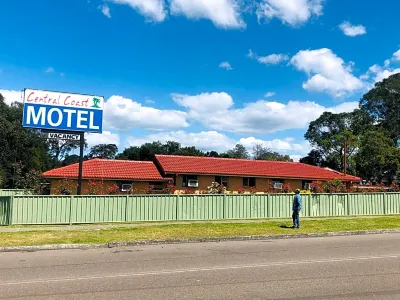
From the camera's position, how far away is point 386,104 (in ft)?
219

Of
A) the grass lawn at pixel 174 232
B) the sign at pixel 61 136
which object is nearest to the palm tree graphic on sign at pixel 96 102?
the sign at pixel 61 136

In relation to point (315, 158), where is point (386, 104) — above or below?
above

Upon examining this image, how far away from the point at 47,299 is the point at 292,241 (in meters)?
9.23

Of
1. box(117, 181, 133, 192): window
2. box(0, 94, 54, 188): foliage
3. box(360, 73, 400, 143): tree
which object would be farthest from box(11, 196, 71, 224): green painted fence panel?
box(360, 73, 400, 143): tree

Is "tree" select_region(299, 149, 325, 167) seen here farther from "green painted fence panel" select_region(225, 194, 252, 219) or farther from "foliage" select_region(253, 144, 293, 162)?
"green painted fence panel" select_region(225, 194, 252, 219)

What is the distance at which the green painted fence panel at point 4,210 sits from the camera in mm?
16484

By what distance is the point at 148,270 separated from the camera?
8.35 metres

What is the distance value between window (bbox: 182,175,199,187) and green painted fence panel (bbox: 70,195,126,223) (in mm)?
18899

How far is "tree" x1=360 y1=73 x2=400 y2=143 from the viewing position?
65.2 meters

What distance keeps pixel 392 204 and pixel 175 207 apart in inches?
490

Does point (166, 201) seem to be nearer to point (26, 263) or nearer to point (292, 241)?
point (292, 241)

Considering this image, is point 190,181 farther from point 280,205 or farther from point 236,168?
point 280,205

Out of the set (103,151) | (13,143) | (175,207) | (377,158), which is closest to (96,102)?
(175,207)

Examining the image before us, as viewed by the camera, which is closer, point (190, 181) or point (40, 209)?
point (40, 209)
